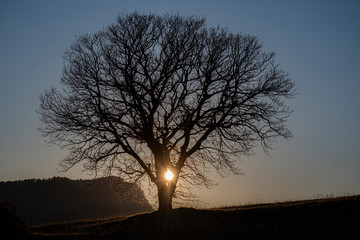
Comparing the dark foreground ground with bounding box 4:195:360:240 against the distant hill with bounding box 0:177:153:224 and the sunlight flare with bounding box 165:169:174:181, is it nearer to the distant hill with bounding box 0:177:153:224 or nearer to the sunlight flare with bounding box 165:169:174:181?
the sunlight flare with bounding box 165:169:174:181

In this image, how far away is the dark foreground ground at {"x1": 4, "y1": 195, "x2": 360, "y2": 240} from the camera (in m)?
13.3

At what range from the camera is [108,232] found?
16.5m

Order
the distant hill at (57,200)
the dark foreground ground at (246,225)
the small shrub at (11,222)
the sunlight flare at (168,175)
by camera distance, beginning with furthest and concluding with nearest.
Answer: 1. the distant hill at (57,200)
2. the sunlight flare at (168,175)
3. the small shrub at (11,222)
4. the dark foreground ground at (246,225)

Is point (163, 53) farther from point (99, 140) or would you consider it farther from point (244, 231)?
point (244, 231)

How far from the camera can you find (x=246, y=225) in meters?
15.6

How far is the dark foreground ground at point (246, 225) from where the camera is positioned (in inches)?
525

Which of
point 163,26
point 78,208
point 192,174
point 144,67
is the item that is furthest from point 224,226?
point 78,208

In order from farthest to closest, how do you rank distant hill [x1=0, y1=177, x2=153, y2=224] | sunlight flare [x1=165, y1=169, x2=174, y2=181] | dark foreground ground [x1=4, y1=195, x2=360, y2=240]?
1. distant hill [x1=0, y1=177, x2=153, y2=224]
2. sunlight flare [x1=165, y1=169, x2=174, y2=181]
3. dark foreground ground [x1=4, y1=195, x2=360, y2=240]

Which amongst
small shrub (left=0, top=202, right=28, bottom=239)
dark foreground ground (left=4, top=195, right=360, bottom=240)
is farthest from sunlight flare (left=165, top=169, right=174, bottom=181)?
small shrub (left=0, top=202, right=28, bottom=239)

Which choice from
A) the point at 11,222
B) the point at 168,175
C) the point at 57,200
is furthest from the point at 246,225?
the point at 57,200

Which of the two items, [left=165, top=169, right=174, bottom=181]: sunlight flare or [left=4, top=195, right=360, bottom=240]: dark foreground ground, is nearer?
[left=4, top=195, right=360, bottom=240]: dark foreground ground

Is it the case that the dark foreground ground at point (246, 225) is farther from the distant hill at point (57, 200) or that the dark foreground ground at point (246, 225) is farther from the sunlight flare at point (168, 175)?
the distant hill at point (57, 200)

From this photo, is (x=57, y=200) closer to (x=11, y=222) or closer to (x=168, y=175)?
(x=168, y=175)

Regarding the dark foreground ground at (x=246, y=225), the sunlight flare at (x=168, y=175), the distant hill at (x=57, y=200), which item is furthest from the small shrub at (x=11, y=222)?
the distant hill at (x=57, y=200)
